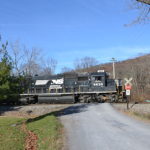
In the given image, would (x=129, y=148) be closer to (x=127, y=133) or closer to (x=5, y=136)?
(x=127, y=133)

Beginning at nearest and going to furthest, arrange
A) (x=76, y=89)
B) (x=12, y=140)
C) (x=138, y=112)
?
(x=12, y=140) → (x=138, y=112) → (x=76, y=89)

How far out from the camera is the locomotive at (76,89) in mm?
33438

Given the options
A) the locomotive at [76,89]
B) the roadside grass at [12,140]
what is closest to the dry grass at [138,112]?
the locomotive at [76,89]

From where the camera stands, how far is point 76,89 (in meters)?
34.6

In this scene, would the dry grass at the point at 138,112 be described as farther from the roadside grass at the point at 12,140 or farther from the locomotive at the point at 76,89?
the roadside grass at the point at 12,140

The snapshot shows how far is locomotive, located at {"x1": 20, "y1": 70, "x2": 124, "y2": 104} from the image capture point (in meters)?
33.4

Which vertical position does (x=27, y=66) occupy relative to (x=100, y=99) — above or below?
above

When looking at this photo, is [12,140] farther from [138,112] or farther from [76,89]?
[76,89]

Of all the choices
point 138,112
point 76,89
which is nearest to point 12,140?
point 138,112

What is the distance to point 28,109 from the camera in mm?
30672

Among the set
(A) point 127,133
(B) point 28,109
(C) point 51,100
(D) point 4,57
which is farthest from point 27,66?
(A) point 127,133

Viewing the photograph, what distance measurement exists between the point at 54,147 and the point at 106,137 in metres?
2.72

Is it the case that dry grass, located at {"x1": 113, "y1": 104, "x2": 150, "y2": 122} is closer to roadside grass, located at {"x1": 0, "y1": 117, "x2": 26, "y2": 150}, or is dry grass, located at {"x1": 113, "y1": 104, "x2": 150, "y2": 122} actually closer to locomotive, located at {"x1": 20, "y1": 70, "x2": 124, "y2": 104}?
locomotive, located at {"x1": 20, "y1": 70, "x2": 124, "y2": 104}

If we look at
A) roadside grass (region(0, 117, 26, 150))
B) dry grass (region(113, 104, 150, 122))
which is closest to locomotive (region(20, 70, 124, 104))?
dry grass (region(113, 104, 150, 122))
